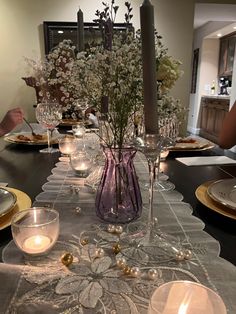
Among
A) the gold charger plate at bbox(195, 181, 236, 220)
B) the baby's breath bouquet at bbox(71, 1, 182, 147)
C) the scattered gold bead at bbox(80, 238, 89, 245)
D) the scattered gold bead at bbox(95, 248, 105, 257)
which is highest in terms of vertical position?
the baby's breath bouquet at bbox(71, 1, 182, 147)

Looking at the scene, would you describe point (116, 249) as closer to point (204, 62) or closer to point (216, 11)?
point (216, 11)

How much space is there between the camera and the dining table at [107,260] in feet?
1.45

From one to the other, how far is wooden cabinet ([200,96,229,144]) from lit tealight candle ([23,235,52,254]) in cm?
567

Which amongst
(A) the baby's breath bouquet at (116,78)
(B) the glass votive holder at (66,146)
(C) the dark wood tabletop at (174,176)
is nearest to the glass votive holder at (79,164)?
(C) the dark wood tabletop at (174,176)

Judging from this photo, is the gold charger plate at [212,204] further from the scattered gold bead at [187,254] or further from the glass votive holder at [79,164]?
the glass votive holder at [79,164]

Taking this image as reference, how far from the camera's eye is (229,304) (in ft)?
1.42

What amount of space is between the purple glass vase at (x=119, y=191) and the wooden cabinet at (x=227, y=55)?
6272 millimetres

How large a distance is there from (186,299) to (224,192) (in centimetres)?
44

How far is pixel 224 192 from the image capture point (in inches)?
31.8

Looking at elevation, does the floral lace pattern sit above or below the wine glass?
below

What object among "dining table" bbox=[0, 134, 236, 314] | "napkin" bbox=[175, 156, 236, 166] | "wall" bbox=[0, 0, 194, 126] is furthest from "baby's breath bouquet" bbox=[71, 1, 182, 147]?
"wall" bbox=[0, 0, 194, 126]

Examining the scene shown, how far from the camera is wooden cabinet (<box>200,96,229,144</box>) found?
594 cm

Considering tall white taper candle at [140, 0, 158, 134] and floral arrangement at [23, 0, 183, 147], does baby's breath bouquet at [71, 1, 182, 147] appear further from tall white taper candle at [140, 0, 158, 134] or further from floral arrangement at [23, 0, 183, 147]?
tall white taper candle at [140, 0, 158, 134]

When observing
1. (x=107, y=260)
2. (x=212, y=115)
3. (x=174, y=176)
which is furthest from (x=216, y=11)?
Result: (x=107, y=260)
